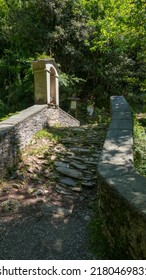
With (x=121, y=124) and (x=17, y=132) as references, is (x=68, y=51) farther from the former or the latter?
(x=17, y=132)

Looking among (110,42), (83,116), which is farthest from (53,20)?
(83,116)

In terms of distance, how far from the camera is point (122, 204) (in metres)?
1.91

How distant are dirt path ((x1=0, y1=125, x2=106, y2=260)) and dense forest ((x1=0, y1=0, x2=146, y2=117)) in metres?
7.36

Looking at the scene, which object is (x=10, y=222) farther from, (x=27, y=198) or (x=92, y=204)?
(x=92, y=204)

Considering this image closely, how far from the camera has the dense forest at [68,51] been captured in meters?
11.7

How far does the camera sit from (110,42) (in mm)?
13195

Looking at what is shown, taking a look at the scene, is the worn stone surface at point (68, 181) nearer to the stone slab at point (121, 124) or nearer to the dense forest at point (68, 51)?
the stone slab at point (121, 124)

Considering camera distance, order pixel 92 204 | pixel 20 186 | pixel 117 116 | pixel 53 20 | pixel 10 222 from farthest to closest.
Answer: pixel 53 20 < pixel 117 116 < pixel 20 186 < pixel 92 204 < pixel 10 222

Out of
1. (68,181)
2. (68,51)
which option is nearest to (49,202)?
(68,181)

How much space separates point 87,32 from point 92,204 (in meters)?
11.4

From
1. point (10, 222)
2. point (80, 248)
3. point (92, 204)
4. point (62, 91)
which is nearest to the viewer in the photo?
point (80, 248)

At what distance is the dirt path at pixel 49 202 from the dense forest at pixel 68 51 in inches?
290

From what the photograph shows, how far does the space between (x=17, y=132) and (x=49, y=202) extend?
5.67ft

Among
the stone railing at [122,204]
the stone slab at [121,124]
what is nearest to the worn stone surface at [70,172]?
the stone railing at [122,204]
